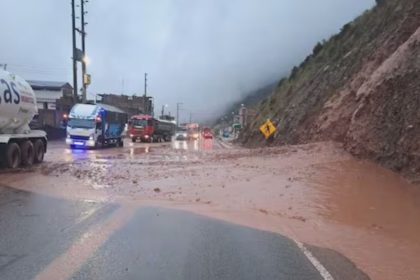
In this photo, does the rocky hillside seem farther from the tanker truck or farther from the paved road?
the tanker truck

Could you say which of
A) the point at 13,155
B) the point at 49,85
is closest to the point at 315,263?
the point at 13,155

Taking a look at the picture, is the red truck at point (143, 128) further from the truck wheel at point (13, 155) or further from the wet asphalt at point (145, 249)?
the wet asphalt at point (145, 249)

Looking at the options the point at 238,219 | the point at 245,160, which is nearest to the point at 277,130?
the point at 245,160

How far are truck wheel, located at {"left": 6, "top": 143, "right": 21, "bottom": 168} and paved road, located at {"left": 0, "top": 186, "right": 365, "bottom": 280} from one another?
981 cm

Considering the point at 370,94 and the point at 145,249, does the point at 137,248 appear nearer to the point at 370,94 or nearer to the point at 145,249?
the point at 145,249

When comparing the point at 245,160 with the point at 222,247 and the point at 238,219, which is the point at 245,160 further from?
the point at 222,247

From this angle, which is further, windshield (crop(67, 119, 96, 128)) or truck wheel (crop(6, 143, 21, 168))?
windshield (crop(67, 119, 96, 128))

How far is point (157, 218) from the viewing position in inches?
456

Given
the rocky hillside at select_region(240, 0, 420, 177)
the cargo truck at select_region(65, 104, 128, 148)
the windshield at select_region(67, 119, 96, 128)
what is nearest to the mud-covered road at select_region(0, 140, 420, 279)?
the rocky hillside at select_region(240, 0, 420, 177)

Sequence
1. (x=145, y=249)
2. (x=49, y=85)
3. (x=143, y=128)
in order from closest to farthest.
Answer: (x=145, y=249), (x=143, y=128), (x=49, y=85)

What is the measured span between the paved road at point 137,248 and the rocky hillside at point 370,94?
8.99m

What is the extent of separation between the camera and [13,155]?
22391 millimetres

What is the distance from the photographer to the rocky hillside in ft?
62.5

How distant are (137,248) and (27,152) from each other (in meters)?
16.7
